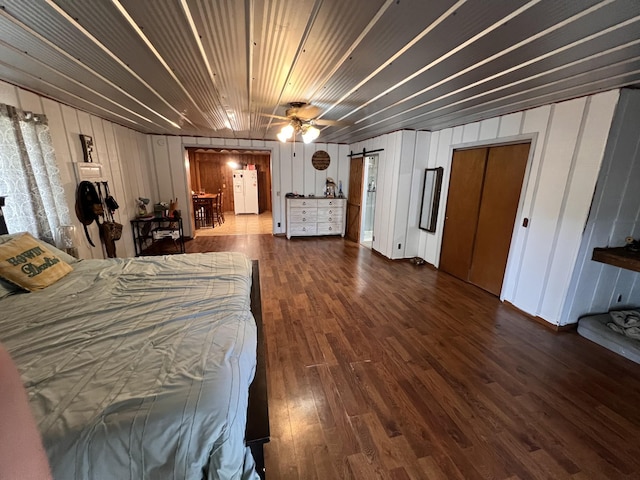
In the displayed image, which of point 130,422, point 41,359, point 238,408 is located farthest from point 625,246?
point 41,359

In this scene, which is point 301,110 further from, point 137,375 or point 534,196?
point 137,375

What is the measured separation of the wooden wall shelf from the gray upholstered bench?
636 millimetres

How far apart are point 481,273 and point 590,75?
2.41 meters

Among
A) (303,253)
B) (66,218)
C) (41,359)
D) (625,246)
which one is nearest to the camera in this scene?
(41,359)

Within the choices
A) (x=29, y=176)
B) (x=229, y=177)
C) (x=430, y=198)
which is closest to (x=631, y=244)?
(x=430, y=198)

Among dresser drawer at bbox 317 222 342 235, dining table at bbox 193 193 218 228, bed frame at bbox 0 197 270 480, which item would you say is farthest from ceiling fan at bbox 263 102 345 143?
dining table at bbox 193 193 218 228

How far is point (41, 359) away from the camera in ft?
3.91

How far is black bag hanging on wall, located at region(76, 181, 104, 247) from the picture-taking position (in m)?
3.32

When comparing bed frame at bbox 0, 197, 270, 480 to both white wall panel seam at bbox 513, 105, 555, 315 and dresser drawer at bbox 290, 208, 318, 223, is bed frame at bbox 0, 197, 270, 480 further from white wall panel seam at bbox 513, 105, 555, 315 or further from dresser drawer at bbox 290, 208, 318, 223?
dresser drawer at bbox 290, 208, 318, 223

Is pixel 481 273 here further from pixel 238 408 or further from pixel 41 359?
pixel 41 359

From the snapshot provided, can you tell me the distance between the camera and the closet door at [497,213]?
317 centimetres

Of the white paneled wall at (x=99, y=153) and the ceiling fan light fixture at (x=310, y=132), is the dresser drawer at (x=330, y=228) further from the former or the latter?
the white paneled wall at (x=99, y=153)

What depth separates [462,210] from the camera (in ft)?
13.0

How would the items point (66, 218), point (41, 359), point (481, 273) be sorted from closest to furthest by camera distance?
point (41, 359), point (66, 218), point (481, 273)
